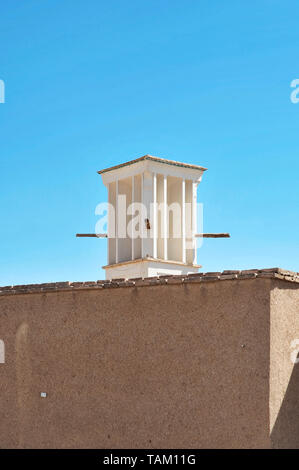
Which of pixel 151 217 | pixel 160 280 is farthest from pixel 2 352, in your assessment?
pixel 151 217

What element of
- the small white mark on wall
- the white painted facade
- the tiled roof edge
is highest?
the white painted facade

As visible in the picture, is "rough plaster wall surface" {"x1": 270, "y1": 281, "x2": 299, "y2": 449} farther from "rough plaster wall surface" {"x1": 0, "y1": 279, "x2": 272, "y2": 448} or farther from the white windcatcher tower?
the white windcatcher tower

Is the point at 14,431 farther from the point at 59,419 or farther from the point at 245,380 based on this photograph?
the point at 245,380

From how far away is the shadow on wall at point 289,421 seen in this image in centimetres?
822

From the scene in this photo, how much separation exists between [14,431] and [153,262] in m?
12.3

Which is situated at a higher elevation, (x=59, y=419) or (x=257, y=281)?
(x=257, y=281)

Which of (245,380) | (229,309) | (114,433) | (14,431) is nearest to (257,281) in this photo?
(229,309)

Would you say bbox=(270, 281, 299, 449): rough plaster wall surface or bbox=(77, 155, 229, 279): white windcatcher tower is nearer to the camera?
bbox=(270, 281, 299, 449): rough plaster wall surface

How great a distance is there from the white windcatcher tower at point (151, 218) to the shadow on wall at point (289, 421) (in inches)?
521

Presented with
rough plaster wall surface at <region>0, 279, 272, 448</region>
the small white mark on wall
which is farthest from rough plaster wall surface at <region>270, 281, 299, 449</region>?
the small white mark on wall

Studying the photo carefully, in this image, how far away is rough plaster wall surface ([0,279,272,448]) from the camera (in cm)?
836

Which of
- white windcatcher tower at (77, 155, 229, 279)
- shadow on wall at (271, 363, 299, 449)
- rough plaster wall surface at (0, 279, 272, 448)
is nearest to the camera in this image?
shadow on wall at (271, 363, 299, 449)

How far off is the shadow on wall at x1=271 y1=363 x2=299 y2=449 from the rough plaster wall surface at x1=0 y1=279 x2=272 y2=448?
0.24 metres
